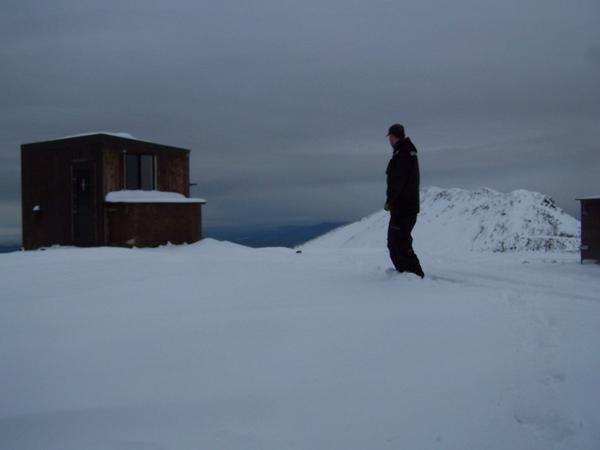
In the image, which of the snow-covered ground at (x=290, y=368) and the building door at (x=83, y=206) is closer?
the snow-covered ground at (x=290, y=368)

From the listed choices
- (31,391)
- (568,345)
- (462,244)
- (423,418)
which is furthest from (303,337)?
(462,244)

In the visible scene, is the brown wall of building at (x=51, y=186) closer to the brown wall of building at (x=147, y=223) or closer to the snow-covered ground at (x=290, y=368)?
the brown wall of building at (x=147, y=223)

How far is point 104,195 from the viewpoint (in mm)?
13859

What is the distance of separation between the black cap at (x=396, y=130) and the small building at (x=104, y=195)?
1018 centimetres

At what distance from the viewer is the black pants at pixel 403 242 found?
5.39 m

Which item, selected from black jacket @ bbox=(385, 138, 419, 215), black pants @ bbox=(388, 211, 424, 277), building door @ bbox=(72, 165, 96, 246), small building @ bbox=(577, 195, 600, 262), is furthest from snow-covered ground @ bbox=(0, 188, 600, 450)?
building door @ bbox=(72, 165, 96, 246)

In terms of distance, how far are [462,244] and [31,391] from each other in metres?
30.0

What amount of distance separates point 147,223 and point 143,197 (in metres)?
0.97

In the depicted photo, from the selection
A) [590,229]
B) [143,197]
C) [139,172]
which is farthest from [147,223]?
[590,229]

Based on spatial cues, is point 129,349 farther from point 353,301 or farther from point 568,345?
point 568,345

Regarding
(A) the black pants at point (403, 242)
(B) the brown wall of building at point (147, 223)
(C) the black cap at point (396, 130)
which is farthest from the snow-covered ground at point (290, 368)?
(B) the brown wall of building at point (147, 223)

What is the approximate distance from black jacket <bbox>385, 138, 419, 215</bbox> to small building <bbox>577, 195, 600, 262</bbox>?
6.20 meters

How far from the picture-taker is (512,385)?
2.60 m

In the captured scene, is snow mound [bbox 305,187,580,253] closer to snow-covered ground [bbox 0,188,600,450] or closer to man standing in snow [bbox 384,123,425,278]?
man standing in snow [bbox 384,123,425,278]
